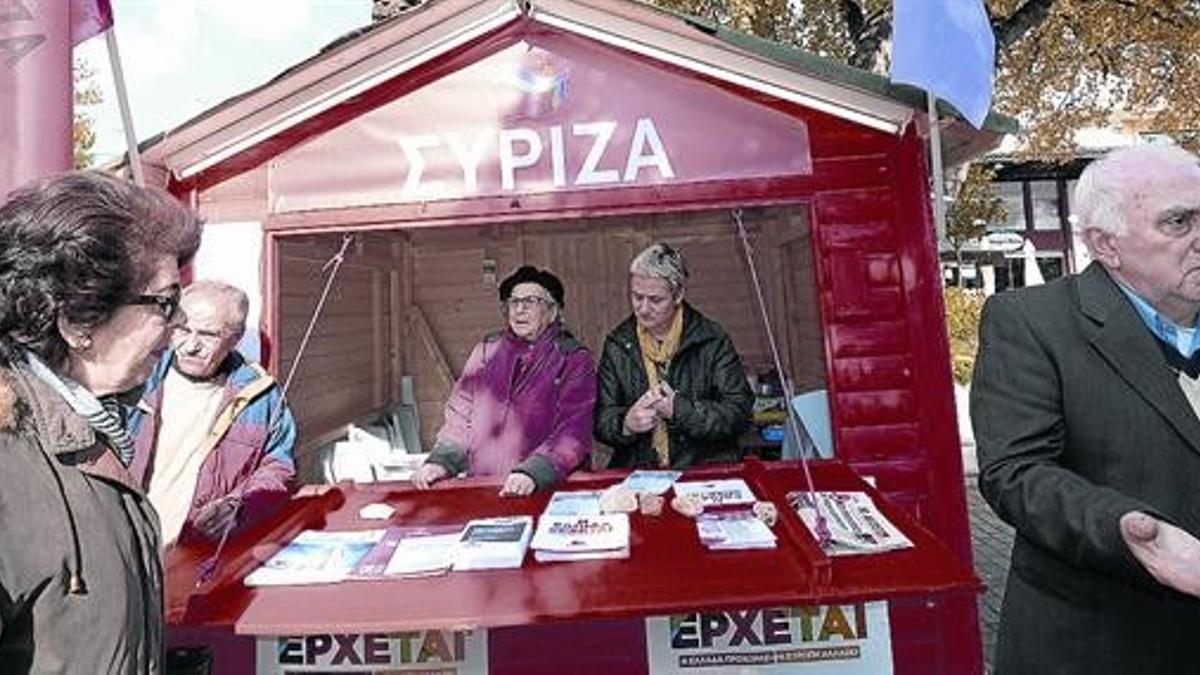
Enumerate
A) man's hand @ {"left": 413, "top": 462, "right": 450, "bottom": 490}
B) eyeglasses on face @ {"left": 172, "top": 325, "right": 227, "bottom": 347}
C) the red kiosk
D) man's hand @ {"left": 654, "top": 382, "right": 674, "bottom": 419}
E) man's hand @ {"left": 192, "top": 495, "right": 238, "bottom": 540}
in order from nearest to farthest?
man's hand @ {"left": 192, "top": 495, "right": 238, "bottom": 540} → eyeglasses on face @ {"left": 172, "top": 325, "right": 227, "bottom": 347} → man's hand @ {"left": 413, "top": 462, "right": 450, "bottom": 490} → man's hand @ {"left": 654, "top": 382, "right": 674, "bottom": 419} → the red kiosk

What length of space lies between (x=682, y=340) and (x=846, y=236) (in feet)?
3.10

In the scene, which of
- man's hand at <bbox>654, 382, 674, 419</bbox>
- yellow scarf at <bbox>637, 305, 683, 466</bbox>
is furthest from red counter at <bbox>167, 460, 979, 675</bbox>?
yellow scarf at <bbox>637, 305, 683, 466</bbox>

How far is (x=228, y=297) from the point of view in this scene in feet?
10.8

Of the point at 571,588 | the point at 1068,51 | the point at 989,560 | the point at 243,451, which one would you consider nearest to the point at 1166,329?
the point at 571,588

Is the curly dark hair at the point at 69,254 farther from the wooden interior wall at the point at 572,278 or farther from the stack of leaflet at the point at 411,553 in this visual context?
the wooden interior wall at the point at 572,278

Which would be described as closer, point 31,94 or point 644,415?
point 31,94

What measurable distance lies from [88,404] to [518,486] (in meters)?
2.04

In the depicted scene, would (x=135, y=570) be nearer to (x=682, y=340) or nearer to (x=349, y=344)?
(x=682, y=340)

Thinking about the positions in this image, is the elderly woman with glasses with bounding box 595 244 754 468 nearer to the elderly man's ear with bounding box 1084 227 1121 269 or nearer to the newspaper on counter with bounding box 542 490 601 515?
the newspaper on counter with bounding box 542 490 601 515

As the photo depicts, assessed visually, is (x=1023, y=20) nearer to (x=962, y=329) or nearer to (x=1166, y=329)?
(x=962, y=329)

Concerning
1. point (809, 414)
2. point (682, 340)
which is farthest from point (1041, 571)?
point (809, 414)

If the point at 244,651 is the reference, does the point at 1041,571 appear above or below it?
above

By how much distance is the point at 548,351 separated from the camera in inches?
162

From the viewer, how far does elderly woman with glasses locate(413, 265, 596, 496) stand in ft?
13.0
